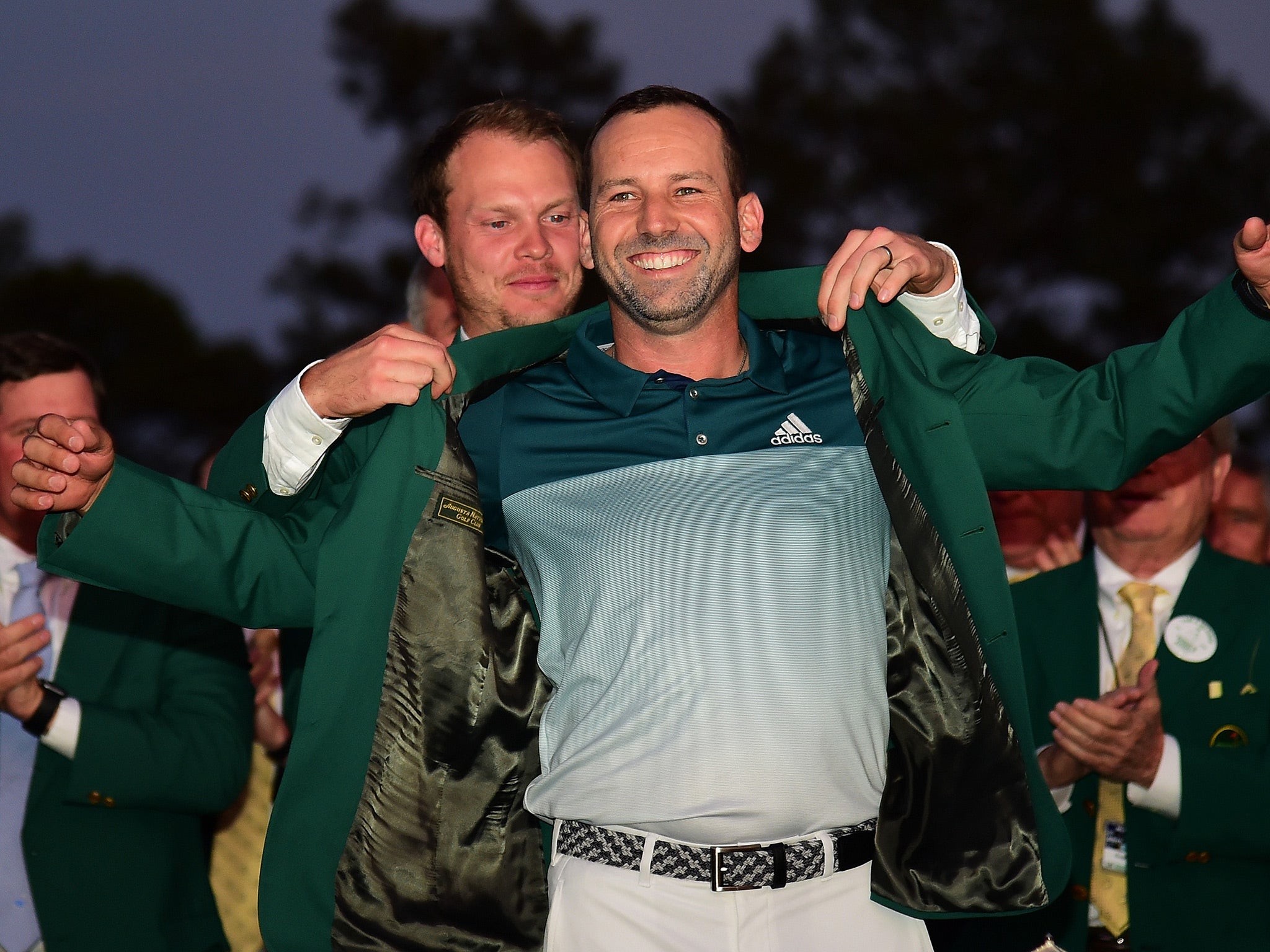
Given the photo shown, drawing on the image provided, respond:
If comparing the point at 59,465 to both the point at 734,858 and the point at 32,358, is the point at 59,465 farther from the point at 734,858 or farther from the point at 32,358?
the point at 32,358

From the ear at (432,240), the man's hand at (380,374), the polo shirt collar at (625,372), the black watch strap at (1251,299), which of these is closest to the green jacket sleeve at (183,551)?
the man's hand at (380,374)

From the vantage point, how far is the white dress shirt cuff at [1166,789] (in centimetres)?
397

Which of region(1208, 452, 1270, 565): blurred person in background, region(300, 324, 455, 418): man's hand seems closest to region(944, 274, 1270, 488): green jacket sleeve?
region(300, 324, 455, 418): man's hand

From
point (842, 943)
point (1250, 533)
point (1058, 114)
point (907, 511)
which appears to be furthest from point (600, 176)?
point (1058, 114)

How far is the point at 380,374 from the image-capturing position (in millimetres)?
3045

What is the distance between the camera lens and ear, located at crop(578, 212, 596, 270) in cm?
360

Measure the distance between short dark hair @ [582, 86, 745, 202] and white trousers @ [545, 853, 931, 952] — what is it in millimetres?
1564

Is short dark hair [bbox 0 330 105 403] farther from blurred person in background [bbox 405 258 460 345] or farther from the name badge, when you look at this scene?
the name badge

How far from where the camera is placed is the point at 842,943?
118 inches

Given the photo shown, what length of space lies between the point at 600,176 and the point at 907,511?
109cm

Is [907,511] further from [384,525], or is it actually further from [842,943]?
[384,525]

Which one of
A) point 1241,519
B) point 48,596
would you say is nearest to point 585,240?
point 48,596

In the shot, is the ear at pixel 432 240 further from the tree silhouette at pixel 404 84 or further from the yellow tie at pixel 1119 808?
the tree silhouette at pixel 404 84

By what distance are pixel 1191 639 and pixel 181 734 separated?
9.31ft
